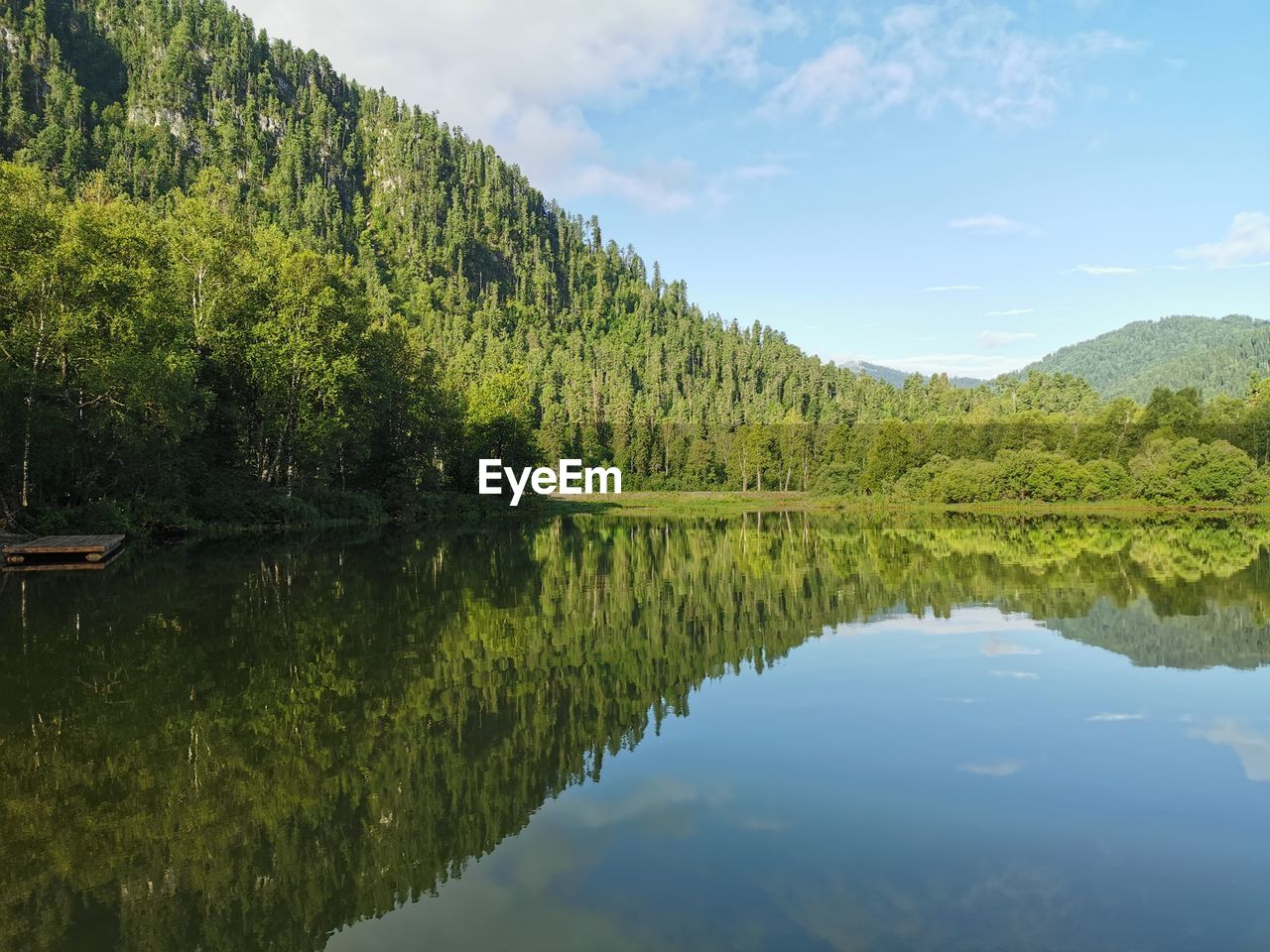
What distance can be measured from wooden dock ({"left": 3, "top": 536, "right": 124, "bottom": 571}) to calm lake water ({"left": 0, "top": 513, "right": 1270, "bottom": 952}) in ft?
31.1

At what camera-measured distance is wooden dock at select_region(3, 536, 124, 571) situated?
95.7 ft

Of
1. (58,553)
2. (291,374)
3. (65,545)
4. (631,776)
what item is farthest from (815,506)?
(631,776)

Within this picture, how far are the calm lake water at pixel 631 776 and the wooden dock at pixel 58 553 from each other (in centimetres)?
948

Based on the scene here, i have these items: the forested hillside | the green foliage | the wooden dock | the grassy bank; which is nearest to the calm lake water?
the wooden dock

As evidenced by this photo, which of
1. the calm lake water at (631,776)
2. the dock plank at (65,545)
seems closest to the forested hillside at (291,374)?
the dock plank at (65,545)

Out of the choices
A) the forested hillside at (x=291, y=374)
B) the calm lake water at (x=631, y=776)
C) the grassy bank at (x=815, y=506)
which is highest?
the forested hillside at (x=291, y=374)

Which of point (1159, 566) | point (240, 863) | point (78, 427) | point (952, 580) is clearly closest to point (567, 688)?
point (240, 863)

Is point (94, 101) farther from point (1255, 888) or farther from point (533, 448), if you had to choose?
point (1255, 888)

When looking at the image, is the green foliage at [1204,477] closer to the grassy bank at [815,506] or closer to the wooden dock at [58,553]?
the grassy bank at [815,506]

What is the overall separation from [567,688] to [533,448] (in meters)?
74.9

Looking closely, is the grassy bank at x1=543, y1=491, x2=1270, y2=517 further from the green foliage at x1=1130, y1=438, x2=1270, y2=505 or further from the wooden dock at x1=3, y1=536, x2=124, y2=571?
the wooden dock at x1=3, y1=536, x2=124, y2=571

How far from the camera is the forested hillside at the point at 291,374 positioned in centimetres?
3503

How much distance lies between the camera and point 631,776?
983cm

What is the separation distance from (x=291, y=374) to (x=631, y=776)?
46.3 m
